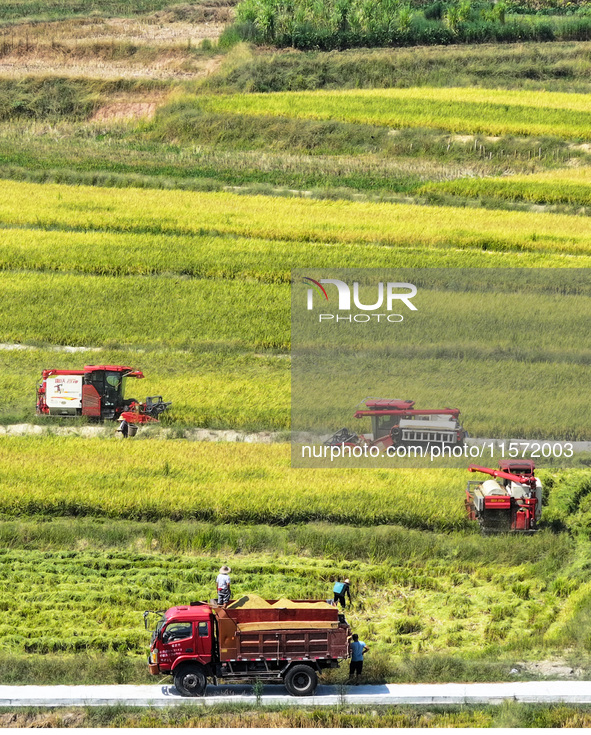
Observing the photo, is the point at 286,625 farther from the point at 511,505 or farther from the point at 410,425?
the point at 410,425

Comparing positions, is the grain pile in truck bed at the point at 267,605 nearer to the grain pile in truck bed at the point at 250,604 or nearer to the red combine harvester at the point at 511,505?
the grain pile in truck bed at the point at 250,604

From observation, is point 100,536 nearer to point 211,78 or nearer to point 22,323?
point 22,323

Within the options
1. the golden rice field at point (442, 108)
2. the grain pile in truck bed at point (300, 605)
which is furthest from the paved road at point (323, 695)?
the golden rice field at point (442, 108)

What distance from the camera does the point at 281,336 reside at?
33281mm

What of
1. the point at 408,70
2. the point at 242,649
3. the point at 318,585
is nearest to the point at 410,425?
the point at 318,585

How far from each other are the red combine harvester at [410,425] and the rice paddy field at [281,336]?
76 cm

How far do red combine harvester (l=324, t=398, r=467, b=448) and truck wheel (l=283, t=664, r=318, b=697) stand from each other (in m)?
8.70

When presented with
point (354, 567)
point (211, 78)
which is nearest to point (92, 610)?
point (354, 567)

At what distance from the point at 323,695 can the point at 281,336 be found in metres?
18.3

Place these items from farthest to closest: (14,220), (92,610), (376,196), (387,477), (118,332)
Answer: (376,196) → (14,220) → (118,332) → (387,477) → (92,610)

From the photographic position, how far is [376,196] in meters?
49.1

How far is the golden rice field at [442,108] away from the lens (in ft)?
186

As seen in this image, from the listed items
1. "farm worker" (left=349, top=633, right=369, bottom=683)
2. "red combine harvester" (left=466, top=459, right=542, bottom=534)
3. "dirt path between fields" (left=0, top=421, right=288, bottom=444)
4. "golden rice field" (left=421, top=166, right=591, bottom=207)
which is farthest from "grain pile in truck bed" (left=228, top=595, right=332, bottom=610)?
"golden rice field" (left=421, top=166, right=591, bottom=207)

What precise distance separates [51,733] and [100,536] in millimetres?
6915
